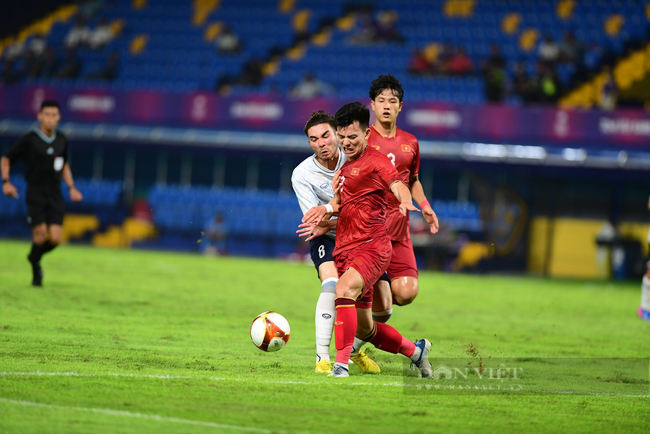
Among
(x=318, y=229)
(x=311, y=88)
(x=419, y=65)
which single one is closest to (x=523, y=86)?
(x=419, y=65)

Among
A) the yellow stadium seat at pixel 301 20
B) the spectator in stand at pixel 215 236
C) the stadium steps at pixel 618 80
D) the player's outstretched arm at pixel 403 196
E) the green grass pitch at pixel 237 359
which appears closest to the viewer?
the green grass pitch at pixel 237 359

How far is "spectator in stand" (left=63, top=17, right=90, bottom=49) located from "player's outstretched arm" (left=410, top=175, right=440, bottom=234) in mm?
23477

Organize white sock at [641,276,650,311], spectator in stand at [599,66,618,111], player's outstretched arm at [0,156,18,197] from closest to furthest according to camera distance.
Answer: player's outstretched arm at [0,156,18,197]
white sock at [641,276,650,311]
spectator in stand at [599,66,618,111]

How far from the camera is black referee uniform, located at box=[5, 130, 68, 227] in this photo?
10.8 metres

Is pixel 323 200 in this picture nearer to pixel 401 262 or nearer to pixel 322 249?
pixel 322 249

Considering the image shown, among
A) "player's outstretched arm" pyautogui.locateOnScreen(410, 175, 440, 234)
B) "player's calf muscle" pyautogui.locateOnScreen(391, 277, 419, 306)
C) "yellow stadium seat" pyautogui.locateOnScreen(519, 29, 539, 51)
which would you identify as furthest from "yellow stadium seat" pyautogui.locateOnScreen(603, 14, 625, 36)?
"player's calf muscle" pyautogui.locateOnScreen(391, 277, 419, 306)

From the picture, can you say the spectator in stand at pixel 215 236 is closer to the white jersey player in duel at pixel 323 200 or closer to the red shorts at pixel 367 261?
the white jersey player in duel at pixel 323 200

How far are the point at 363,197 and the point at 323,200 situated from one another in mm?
682

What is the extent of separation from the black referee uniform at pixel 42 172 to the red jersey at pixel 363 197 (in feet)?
19.6

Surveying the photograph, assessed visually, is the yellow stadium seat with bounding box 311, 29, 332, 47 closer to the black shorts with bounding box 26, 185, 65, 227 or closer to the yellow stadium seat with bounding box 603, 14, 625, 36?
the yellow stadium seat with bounding box 603, 14, 625, 36

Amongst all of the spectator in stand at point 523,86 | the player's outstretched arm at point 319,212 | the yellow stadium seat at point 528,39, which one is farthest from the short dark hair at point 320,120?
the yellow stadium seat at point 528,39

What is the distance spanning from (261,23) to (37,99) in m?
8.37

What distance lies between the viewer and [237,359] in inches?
264

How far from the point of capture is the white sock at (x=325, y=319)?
6266 mm
